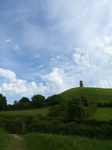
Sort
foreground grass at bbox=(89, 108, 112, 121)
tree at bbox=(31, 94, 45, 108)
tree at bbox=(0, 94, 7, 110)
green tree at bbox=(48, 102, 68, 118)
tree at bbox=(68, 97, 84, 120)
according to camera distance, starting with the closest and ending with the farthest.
A: tree at bbox=(68, 97, 84, 120)
foreground grass at bbox=(89, 108, 112, 121)
green tree at bbox=(48, 102, 68, 118)
tree at bbox=(31, 94, 45, 108)
tree at bbox=(0, 94, 7, 110)

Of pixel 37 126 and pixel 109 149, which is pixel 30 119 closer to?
A: pixel 37 126

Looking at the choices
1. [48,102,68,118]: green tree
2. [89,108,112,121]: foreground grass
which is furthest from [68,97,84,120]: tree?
[48,102,68,118]: green tree

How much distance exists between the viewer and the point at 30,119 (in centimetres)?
3344

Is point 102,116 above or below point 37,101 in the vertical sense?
below

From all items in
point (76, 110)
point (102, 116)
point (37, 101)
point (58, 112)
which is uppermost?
point (37, 101)

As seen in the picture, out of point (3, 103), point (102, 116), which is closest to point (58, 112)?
point (102, 116)

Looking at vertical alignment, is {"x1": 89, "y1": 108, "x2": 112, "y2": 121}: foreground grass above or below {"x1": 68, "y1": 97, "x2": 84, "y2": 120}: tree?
below

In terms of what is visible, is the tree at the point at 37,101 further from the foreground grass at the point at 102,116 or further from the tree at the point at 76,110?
the tree at the point at 76,110

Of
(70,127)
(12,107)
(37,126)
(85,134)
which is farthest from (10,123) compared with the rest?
(12,107)

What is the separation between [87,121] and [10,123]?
14.2 m

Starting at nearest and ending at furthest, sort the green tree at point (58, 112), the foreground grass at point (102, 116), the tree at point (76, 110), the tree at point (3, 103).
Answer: the tree at point (76, 110) → the foreground grass at point (102, 116) → the green tree at point (58, 112) → the tree at point (3, 103)

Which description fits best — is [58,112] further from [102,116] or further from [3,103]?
[3,103]

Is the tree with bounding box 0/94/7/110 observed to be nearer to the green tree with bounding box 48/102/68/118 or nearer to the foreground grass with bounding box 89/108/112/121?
the green tree with bounding box 48/102/68/118

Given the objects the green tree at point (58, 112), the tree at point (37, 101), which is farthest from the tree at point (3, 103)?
the green tree at point (58, 112)
